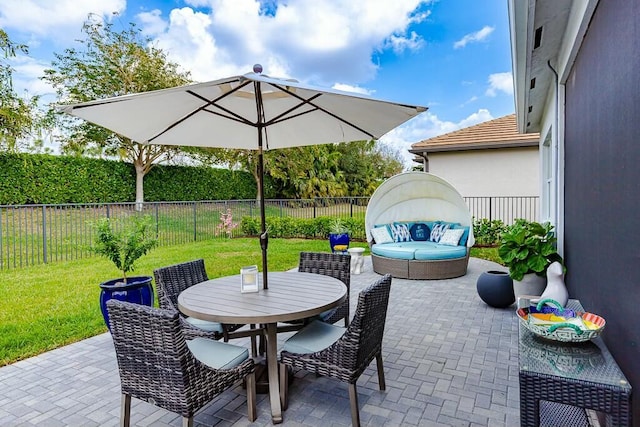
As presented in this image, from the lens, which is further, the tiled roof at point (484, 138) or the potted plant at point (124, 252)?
the tiled roof at point (484, 138)

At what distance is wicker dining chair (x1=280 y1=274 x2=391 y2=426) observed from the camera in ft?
7.48

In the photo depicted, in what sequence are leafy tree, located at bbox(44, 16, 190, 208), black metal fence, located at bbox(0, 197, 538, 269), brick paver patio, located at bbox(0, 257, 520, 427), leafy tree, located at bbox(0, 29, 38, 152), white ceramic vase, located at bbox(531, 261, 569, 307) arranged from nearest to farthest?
1. brick paver patio, located at bbox(0, 257, 520, 427)
2. white ceramic vase, located at bbox(531, 261, 569, 307)
3. black metal fence, located at bbox(0, 197, 538, 269)
4. leafy tree, located at bbox(0, 29, 38, 152)
5. leafy tree, located at bbox(44, 16, 190, 208)

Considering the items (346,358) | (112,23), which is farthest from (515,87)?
(112,23)

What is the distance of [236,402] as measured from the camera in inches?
108

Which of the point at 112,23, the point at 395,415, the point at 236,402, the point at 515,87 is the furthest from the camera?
the point at 112,23

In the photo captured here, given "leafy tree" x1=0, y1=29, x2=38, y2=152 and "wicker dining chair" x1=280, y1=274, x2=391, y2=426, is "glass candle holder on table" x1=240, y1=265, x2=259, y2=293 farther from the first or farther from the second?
"leafy tree" x1=0, y1=29, x2=38, y2=152

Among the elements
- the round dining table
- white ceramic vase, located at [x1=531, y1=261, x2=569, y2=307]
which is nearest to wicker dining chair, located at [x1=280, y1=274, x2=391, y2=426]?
the round dining table

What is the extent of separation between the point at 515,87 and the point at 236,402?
4759mm

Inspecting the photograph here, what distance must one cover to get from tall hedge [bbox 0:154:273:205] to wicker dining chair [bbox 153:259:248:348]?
32.8ft

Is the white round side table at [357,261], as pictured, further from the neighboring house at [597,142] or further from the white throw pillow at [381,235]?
the neighboring house at [597,142]

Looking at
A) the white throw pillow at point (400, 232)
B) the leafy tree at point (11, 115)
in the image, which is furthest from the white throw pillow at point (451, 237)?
the leafy tree at point (11, 115)

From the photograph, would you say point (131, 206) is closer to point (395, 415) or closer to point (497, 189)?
point (395, 415)

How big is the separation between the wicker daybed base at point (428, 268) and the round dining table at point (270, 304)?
12.3ft

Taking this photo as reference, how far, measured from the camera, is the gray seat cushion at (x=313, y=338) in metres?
2.60
